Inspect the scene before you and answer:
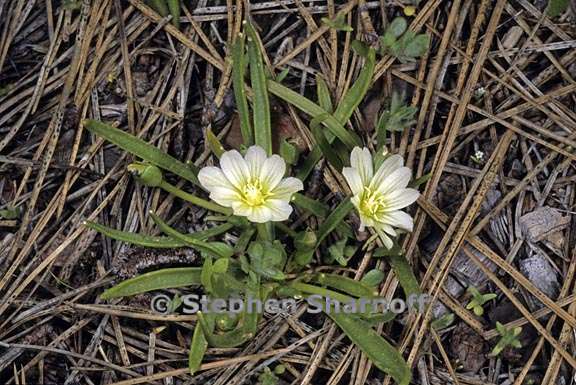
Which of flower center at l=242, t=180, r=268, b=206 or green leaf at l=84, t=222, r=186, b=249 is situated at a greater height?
flower center at l=242, t=180, r=268, b=206

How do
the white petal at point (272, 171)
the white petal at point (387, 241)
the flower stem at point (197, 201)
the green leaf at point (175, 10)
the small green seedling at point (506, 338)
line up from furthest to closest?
the green leaf at point (175, 10) < the flower stem at point (197, 201) < the small green seedling at point (506, 338) < the white petal at point (272, 171) < the white petal at point (387, 241)

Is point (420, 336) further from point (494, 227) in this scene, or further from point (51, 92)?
point (51, 92)

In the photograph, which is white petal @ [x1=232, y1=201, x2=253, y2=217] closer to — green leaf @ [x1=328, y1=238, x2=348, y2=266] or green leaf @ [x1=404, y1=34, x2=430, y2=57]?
green leaf @ [x1=328, y1=238, x2=348, y2=266]

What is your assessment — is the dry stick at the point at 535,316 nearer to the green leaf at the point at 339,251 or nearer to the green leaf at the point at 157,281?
the green leaf at the point at 339,251

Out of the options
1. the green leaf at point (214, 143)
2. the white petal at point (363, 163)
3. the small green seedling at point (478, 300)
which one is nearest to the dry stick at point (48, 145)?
the green leaf at point (214, 143)

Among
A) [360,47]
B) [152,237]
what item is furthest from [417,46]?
[152,237]

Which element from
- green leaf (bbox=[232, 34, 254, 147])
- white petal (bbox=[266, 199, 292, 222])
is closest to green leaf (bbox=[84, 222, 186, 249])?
white petal (bbox=[266, 199, 292, 222])
